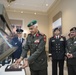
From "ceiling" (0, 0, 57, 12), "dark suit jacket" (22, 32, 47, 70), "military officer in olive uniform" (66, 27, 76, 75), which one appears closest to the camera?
"dark suit jacket" (22, 32, 47, 70)

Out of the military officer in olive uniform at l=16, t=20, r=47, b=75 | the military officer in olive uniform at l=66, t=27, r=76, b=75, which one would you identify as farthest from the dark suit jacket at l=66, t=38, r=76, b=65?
the military officer in olive uniform at l=16, t=20, r=47, b=75

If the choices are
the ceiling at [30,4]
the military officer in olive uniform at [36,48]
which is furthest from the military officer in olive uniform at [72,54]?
the ceiling at [30,4]

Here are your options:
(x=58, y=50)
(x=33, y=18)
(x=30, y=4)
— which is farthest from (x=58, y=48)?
(x=33, y=18)

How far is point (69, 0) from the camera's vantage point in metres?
5.29

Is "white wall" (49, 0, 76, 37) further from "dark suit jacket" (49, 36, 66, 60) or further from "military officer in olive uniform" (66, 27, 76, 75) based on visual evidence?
"military officer in olive uniform" (66, 27, 76, 75)

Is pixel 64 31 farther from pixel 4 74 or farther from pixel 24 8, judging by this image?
pixel 4 74

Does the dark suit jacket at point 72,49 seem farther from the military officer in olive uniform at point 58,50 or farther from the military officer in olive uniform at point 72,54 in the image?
the military officer in olive uniform at point 58,50

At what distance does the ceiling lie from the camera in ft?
22.0

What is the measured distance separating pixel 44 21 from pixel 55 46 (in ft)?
16.0

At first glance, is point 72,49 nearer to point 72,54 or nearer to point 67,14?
point 72,54

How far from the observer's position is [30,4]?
23.5ft

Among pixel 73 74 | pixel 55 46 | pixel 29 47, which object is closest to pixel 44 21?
pixel 55 46

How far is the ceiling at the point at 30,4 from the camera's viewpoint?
672 centimetres

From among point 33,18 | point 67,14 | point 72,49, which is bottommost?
point 72,49
